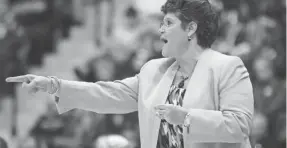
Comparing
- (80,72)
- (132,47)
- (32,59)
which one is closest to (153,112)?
(80,72)

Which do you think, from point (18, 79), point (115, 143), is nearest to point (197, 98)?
point (18, 79)

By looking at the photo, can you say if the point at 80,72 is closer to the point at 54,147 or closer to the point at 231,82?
the point at 54,147

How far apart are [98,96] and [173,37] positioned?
34 cm

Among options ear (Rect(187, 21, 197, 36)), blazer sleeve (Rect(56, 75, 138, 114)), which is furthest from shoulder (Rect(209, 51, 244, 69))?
blazer sleeve (Rect(56, 75, 138, 114))

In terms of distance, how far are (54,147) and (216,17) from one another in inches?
120

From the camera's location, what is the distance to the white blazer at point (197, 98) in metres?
1.75

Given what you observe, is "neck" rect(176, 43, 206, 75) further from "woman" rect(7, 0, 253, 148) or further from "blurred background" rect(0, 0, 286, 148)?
"blurred background" rect(0, 0, 286, 148)

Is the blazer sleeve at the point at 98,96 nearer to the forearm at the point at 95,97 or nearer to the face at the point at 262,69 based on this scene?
the forearm at the point at 95,97

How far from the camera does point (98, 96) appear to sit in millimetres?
2014

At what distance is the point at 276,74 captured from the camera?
479 cm

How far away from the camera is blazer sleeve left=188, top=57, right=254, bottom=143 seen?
1741 mm

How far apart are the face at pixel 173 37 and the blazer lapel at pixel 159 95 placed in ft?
0.29

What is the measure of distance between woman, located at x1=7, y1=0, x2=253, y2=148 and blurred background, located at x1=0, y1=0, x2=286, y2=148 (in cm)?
176

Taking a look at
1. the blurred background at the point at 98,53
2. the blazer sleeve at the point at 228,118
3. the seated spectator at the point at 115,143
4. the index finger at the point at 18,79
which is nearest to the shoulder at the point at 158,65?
the blazer sleeve at the point at 228,118
